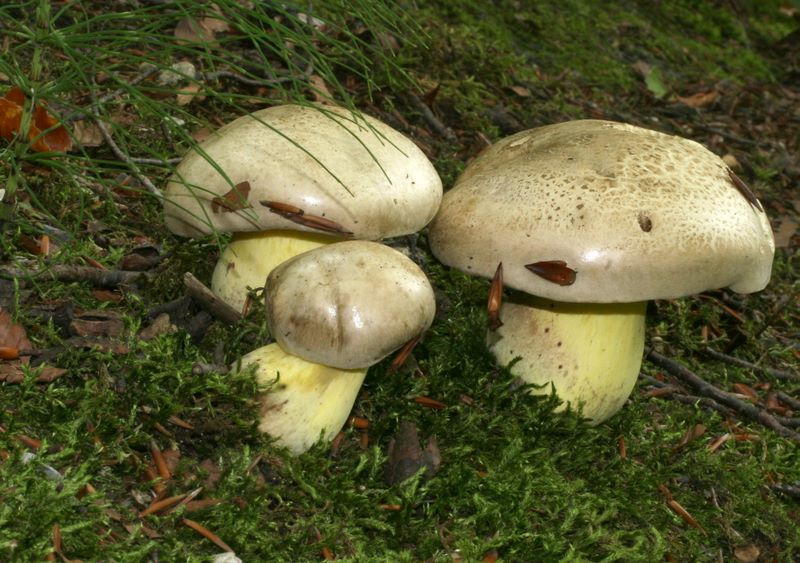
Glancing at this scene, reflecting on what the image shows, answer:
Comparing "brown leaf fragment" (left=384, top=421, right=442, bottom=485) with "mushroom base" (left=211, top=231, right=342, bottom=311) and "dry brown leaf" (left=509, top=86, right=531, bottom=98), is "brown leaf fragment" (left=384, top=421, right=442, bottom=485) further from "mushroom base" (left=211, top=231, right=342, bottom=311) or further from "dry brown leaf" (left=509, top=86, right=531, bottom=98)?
"dry brown leaf" (left=509, top=86, right=531, bottom=98)

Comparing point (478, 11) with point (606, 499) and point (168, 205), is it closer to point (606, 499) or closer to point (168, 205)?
point (168, 205)

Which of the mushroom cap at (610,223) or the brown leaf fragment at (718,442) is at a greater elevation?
the mushroom cap at (610,223)

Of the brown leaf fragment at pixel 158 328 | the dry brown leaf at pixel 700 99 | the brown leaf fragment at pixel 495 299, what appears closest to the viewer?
the brown leaf fragment at pixel 495 299

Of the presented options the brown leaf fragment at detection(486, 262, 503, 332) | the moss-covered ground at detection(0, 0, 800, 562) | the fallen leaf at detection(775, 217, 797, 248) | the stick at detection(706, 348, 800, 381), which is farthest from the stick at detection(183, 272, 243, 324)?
the fallen leaf at detection(775, 217, 797, 248)

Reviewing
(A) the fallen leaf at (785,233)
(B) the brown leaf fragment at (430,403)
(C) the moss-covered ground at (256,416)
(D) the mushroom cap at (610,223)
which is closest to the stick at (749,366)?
(C) the moss-covered ground at (256,416)

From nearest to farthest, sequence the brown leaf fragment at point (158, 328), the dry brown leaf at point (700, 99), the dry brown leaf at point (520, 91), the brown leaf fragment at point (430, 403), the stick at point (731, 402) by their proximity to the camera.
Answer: the brown leaf fragment at point (158, 328) < the brown leaf fragment at point (430, 403) < the stick at point (731, 402) < the dry brown leaf at point (520, 91) < the dry brown leaf at point (700, 99)

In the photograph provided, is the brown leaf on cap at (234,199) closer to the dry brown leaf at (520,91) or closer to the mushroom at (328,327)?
the mushroom at (328,327)

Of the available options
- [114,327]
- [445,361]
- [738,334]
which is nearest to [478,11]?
[738,334]
